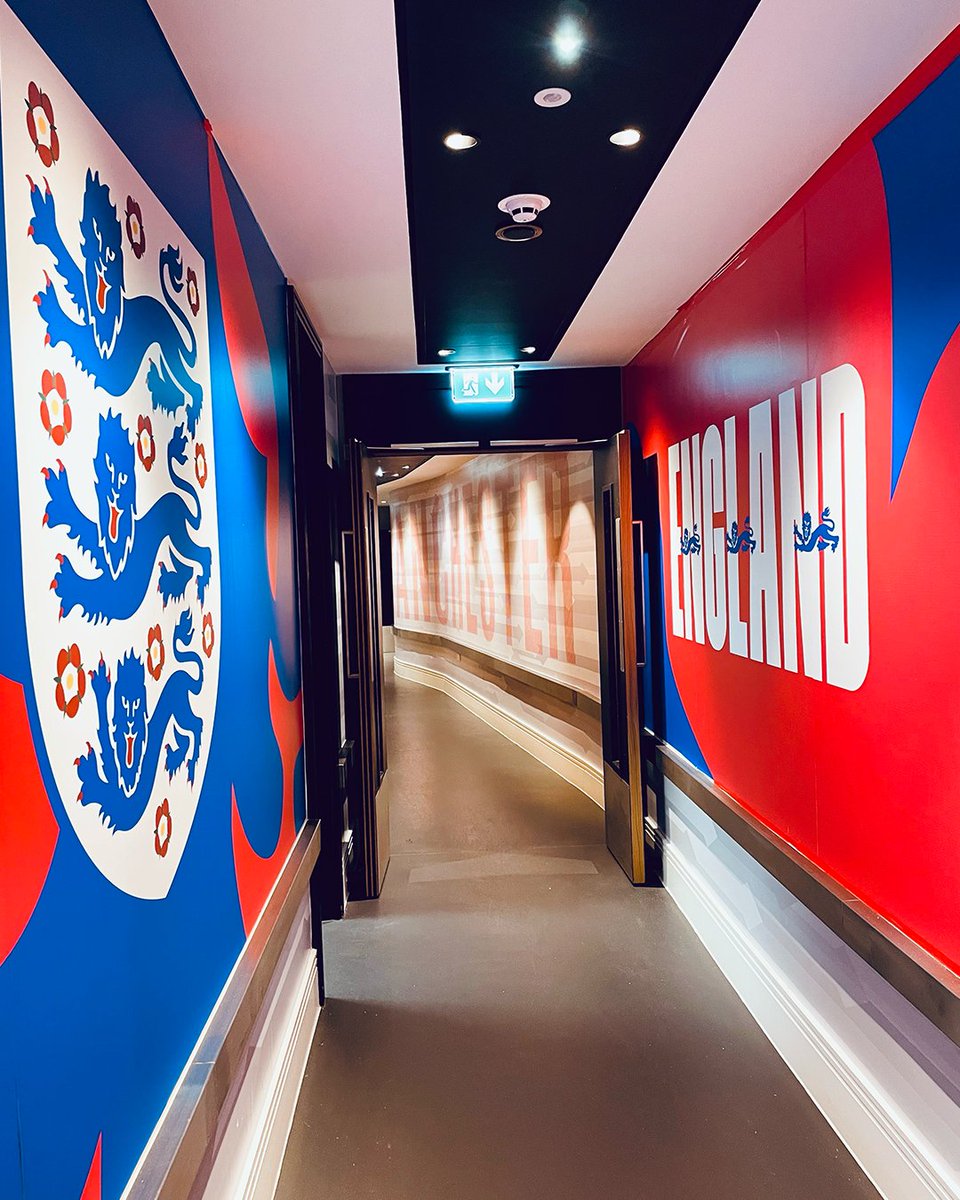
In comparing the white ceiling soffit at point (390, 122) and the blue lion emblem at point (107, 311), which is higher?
the white ceiling soffit at point (390, 122)

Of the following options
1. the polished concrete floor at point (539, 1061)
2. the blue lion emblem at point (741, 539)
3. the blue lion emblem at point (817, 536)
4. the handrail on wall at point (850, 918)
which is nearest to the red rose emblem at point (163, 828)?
the polished concrete floor at point (539, 1061)

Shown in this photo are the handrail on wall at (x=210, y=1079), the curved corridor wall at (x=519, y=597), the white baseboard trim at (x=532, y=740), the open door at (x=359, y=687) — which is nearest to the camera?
the handrail on wall at (x=210, y=1079)

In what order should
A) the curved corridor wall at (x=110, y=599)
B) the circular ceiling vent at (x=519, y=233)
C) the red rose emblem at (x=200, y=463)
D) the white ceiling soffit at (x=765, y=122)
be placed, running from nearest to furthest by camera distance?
the curved corridor wall at (x=110, y=599), the white ceiling soffit at (x=765, y=122), the red rose emblem at (x=200, y=463), the circular ceiling vent at (x=519, y=233)

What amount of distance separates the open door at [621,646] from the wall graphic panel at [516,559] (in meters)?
1.22

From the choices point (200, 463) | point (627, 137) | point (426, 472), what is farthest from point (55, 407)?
point (426, 472)

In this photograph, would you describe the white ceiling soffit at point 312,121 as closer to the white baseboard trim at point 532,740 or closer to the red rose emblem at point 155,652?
the red rose emblem at point 155,652

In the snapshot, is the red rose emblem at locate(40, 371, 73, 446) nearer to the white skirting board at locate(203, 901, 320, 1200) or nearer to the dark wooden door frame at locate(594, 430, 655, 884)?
the white skirting board at locate(203, 901, 320, 1200)

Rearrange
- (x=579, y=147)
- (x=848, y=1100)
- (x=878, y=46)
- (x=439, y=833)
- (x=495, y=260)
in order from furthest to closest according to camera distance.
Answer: (x=439, y=833) < (x=495, y=260) < (x=848, y=1100) < (x=579, y=147) < (x=878, y=46)

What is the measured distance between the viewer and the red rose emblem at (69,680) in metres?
1.25

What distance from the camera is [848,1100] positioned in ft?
8.55

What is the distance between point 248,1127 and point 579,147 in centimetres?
279

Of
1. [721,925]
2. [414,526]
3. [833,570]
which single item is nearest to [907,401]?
[833,570]

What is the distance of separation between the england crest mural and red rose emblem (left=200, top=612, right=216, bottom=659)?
0.04 ft

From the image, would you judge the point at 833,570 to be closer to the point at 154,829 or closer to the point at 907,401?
the point at 907,401
